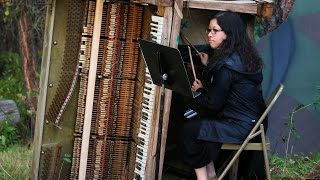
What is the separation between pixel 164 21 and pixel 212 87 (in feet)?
2.26

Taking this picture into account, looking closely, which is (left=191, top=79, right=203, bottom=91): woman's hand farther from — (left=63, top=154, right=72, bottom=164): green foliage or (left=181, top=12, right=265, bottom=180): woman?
(left=63, top=154, right=72, bottom=164): green foliage

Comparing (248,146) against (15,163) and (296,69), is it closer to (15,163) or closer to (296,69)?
(296,69)

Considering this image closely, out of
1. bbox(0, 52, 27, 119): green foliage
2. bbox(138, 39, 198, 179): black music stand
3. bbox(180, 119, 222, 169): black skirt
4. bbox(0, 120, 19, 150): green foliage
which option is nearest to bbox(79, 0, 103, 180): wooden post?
bbox(138, 39, 198, 179): black music stand

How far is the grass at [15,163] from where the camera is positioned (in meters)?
7.62

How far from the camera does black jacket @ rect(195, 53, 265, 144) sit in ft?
20.1

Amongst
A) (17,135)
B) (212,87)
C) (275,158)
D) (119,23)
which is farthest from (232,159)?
(17,135)

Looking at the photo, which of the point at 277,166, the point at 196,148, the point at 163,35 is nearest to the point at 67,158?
the point at 196,148

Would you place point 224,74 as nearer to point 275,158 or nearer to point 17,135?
point 275,158

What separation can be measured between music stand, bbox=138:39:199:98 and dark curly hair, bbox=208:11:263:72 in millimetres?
476

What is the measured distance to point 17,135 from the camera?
1023 centimetres

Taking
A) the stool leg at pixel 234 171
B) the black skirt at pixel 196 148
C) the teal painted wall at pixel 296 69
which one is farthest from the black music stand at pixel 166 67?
the teal painted wall at pixel 296 69

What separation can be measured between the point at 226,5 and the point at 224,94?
821 mm

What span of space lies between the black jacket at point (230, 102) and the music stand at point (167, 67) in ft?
0.82

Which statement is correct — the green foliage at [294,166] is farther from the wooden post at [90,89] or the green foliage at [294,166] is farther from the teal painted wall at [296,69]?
the wooden post at [90,89]
